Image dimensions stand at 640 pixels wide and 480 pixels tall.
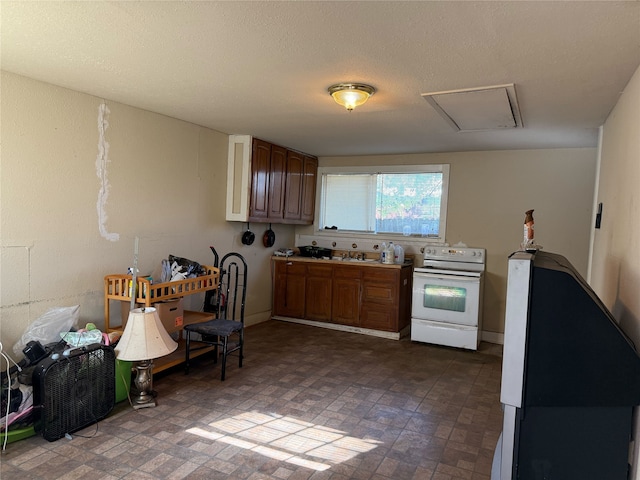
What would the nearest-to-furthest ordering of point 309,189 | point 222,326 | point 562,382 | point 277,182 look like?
point 562,382
point 222,326
point 277,182
point 309,189

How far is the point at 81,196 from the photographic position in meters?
3.06

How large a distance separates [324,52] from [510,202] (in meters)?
3.49

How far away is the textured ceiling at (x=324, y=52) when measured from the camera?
171cm

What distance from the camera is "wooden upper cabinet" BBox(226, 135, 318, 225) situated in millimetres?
4496

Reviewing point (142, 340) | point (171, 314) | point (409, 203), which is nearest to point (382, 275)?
point (409, 203)

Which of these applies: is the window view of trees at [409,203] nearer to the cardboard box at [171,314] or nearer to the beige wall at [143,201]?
the beige wall at [143,201]

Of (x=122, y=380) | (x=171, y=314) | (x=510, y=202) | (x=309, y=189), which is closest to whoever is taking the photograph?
(x=122, y=380)

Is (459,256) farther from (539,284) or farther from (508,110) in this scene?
(539,284)

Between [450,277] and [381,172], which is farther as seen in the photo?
[381,172]

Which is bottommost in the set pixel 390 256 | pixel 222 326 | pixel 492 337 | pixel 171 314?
pixel 492 337

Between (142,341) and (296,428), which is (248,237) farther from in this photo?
(296,428)

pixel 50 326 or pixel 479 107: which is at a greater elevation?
pixel 479 107

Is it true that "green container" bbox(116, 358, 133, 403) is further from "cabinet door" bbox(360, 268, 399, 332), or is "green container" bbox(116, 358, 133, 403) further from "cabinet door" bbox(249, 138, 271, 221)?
"cabinet door" bbox(360, 268, 399, 332)

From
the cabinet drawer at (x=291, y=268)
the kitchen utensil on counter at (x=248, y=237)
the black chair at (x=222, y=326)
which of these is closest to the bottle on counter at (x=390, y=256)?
the cabinet drawer at (x=291, y=268)
